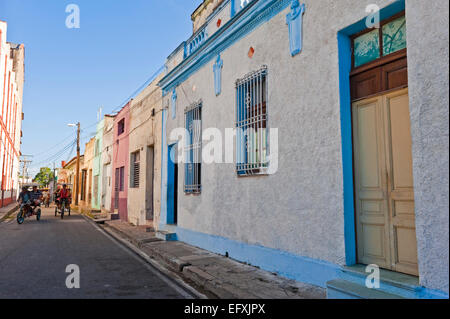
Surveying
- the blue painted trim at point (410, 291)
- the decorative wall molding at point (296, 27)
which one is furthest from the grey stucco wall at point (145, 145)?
the blue painted trim at point (410, 291)

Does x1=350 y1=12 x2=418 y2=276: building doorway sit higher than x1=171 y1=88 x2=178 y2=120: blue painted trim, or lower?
lower

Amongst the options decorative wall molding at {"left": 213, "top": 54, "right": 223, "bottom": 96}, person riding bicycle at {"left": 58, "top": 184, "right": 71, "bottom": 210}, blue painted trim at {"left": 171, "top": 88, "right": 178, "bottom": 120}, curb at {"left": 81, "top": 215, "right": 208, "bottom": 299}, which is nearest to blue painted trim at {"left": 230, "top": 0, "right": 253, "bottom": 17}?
decorative wall molding at {"left": 213, "top": 54, "right": 223, "bottom": 96}

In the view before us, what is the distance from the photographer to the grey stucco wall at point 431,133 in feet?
10.1

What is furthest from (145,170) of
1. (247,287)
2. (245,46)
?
(247,287)

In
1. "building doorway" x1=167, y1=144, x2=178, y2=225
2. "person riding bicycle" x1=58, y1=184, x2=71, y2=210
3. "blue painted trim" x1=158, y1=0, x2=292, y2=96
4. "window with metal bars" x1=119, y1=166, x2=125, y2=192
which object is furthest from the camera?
"person riding bicycle" x1=58, y1=184, x2=71, y2=210

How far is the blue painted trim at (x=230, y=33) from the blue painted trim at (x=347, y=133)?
1.49 m

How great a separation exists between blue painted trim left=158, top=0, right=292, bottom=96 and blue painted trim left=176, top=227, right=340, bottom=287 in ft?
13.3

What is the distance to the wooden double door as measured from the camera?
12.2 feet

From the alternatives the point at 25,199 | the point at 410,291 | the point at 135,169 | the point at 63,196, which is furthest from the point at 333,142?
the point at 63,196

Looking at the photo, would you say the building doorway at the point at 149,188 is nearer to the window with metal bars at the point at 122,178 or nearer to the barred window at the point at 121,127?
the window with metal bars at the point at 122,178

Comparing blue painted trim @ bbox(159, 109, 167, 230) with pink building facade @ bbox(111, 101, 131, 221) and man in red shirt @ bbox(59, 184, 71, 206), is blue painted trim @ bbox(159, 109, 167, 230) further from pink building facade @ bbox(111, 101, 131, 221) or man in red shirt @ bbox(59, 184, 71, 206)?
man in red shirt @ bbox(59, 184, 71, 206)

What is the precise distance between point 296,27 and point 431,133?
2810 millimetres

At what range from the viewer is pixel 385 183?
3957 mm

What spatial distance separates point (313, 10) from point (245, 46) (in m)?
2.02
